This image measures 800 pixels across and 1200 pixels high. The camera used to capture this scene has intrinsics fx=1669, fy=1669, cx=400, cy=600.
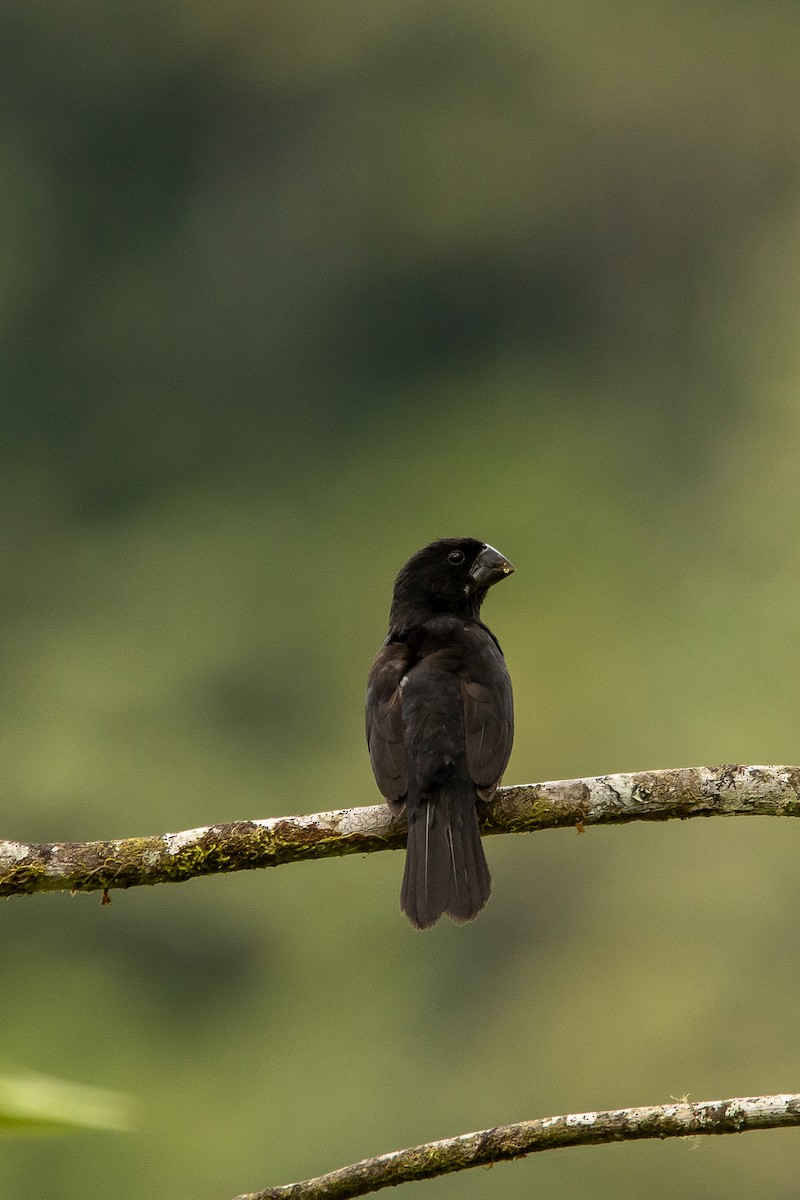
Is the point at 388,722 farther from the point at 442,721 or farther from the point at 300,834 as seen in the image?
the point at 300,834

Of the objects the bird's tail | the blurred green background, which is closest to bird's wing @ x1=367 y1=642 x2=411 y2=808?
the bird's tail

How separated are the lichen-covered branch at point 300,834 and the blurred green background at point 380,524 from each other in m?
17.7

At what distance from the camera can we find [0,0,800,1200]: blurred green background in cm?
3338

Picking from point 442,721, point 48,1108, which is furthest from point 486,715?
point 48,1108

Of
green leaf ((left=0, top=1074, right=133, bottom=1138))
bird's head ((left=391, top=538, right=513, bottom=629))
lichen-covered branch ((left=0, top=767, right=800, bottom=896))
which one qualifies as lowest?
green leaf ((left=0, top=1074, right=133, bottom=1138))

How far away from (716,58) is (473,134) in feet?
39.1

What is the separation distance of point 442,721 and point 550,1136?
1.77m

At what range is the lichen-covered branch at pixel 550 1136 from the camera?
2771mm

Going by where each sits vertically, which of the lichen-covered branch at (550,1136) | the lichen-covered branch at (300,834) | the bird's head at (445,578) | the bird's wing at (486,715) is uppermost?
the bird's head at (445,578)

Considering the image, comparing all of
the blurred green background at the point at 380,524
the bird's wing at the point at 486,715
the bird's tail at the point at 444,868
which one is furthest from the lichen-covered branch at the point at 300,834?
the blurred green background at the point at 380,524

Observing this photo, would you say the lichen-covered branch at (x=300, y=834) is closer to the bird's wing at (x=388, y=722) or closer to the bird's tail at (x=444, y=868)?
the bird's tail at (x=444, y=868)

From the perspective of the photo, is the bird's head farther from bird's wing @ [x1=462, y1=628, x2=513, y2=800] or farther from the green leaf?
the green leaf

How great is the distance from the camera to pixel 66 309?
A: 72438mm

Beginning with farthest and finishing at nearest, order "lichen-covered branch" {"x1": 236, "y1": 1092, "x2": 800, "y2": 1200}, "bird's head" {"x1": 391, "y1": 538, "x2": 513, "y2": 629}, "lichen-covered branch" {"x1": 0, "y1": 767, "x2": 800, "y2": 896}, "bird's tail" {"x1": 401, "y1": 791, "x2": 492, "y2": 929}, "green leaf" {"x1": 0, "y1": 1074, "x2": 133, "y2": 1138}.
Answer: "bird's head" {"x1": 391, "y1": 538, "x2": 513, "y2": 629}
"bird's tail" {"x1": 401, "y1": 791, "x2": 492, "y2": 929}
"lichen-covered branch" {"x1": 0, "y1": 767, "x2": 800, "y2": 896}
"lichen-covered branch" {"x1": 236, "y1": 1092, "x2": 800, "y2": 1200}
"green leaf" {"x1": 0, "y1": 1074, "x2": 133, "y2": 1138}
